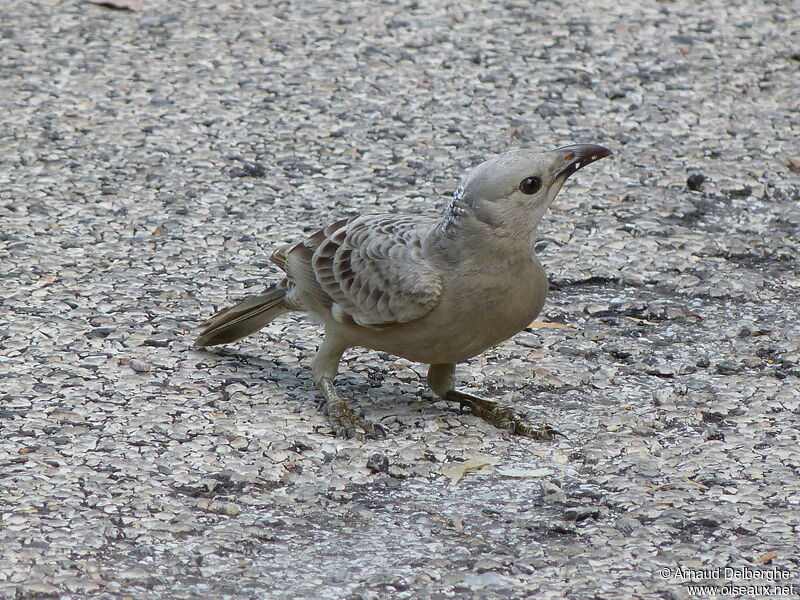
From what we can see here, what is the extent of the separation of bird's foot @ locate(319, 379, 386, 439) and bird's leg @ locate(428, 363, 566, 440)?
36 centimetres

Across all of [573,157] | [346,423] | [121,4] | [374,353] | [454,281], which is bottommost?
[374,353]

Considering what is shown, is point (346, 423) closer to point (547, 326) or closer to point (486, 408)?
point (486, 408)

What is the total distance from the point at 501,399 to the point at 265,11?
4.61m

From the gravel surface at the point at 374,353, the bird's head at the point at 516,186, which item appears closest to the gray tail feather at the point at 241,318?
the gravel surface at the point at 374,353

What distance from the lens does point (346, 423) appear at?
4.78 m

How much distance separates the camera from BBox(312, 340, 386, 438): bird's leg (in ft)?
15.7

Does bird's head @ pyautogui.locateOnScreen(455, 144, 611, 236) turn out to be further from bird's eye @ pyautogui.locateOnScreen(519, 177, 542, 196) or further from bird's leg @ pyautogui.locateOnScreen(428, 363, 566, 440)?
bird's leg @ pyautogui.locateOnScreen(428, 363, 566, 440)

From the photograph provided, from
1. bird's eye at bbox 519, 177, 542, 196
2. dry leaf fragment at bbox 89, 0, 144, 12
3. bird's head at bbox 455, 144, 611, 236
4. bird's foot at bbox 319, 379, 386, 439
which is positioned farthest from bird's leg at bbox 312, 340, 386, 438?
dry leaf fragment at bbox 89, 0, 144, 12

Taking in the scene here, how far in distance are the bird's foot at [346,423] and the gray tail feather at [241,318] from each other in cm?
63

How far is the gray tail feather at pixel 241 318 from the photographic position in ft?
17.3

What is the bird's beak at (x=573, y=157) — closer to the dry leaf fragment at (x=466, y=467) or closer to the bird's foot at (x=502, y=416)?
the bird's foot at (x=502, y=416)

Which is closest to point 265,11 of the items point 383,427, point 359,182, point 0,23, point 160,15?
point 160,15

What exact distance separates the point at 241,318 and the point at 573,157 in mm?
1683

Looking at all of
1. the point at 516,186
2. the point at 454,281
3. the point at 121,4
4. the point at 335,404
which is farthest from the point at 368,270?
the point at 121,4
